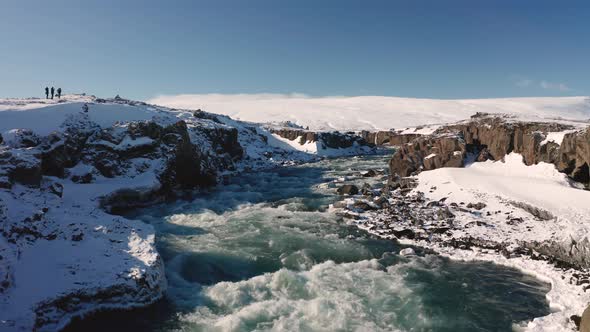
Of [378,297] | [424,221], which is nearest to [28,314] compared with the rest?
[378,297]

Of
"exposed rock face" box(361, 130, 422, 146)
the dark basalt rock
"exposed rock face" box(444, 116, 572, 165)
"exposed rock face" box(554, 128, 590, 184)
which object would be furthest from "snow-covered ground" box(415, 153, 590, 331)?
"exposed rock face" box(361, 130, 422, 146)

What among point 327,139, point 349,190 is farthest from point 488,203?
point 327,139

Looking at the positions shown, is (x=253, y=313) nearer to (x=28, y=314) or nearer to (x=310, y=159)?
(x=28, y=314)

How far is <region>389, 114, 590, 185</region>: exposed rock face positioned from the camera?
2945 cm

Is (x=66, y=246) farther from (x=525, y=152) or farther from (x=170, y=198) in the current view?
(x=525, y=152)

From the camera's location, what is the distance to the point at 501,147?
3725cm

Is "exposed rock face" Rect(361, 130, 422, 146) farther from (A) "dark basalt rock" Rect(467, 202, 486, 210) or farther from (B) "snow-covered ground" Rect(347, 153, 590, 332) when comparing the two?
(A) "dark basalt rock" Rect(467, 202, 486, 210)

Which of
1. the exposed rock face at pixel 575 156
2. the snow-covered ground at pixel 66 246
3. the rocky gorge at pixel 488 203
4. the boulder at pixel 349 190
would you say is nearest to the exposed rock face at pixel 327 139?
the rocky gorge at pixel 488 203

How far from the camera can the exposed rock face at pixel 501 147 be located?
2945 centimetres

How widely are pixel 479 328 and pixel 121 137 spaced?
116 feet

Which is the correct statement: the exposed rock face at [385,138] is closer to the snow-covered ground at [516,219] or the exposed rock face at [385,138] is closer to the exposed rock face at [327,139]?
the exposed rock face at [327,139]

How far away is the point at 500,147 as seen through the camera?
37344 mm

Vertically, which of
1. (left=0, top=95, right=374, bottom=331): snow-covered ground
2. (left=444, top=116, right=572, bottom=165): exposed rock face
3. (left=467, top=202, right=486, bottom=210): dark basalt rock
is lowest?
(left=0, top=95, right=374, bottom=331): snow-covered ground

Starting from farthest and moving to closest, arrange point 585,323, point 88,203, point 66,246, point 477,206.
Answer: point 88,203
point 477,206
point 66,246
point 585,323
